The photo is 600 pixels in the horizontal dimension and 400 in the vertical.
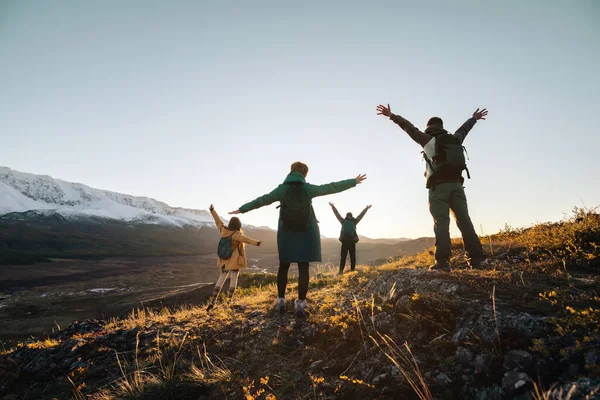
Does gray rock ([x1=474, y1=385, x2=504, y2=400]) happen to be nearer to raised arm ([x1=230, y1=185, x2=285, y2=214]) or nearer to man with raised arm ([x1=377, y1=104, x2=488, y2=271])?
man with raised arm ([x1=377, y1=104, x2=488, y2=271])

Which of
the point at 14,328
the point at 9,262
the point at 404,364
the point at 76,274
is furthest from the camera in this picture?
the point at 9,262

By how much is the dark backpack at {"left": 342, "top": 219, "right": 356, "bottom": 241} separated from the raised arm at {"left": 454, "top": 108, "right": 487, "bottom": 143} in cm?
684

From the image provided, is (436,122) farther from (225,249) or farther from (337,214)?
(337,214)

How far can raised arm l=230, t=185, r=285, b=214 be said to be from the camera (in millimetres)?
5152

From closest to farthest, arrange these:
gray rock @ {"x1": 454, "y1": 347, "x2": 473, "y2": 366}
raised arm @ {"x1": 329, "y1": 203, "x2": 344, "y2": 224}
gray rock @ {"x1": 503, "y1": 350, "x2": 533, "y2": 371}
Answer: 1. gray rock @ {"x1": 503, "y1": 350, "x2": 533, "y2": 371}
2. gray rock @ {"x1": 454, "y1": 347, "x2": 473, "y2": 366}
3. raised arm @ {"x1": 329, "y1": 203, "x2": 344, "y2": 224}

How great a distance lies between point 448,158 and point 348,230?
730 centimetres

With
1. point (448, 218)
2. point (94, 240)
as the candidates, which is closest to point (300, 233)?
point (448, 218)

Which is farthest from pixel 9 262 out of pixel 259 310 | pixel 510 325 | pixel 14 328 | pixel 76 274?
pixel 510 325

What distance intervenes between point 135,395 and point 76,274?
7820 centimetres

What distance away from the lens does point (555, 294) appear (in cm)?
276

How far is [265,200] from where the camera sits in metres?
5.29

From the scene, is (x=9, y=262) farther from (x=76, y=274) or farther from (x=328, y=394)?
(x=328, y=394)

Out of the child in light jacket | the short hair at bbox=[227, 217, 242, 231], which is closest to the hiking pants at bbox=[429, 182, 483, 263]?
the child in light jacket

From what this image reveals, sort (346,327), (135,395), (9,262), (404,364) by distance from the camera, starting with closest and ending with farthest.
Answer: (404,364), (135,395), (346,327), (9,262)
